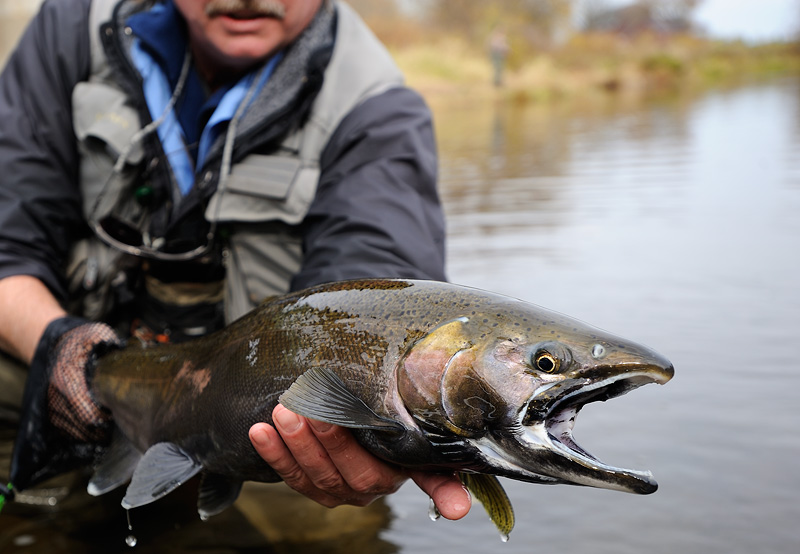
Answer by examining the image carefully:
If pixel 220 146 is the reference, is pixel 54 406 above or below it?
below

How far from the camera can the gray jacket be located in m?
3.03

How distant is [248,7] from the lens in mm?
3061

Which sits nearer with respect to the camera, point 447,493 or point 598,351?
point 598,351

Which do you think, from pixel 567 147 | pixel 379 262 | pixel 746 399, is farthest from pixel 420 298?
pixel 567 147

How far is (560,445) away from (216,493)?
116 centimetres

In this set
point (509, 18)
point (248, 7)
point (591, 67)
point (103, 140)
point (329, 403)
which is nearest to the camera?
point (329, 403)

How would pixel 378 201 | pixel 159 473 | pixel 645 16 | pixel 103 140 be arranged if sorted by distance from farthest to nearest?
pixel 645 16, pixel 103 140, pixel 378 201, pixel 159 473

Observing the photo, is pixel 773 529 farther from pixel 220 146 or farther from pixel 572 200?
pixel 572 200

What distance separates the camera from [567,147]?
13227mm

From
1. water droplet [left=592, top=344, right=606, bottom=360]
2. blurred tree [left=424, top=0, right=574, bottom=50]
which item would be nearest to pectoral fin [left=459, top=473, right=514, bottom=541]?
water droplet [left=592, top=344, right=606, bottom=360]

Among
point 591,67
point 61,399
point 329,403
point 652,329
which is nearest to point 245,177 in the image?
point 61,399

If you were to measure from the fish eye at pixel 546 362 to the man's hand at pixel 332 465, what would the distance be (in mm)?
427

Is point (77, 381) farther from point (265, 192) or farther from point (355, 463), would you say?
point (355, 463)

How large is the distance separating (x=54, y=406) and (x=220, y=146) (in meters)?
1.09
